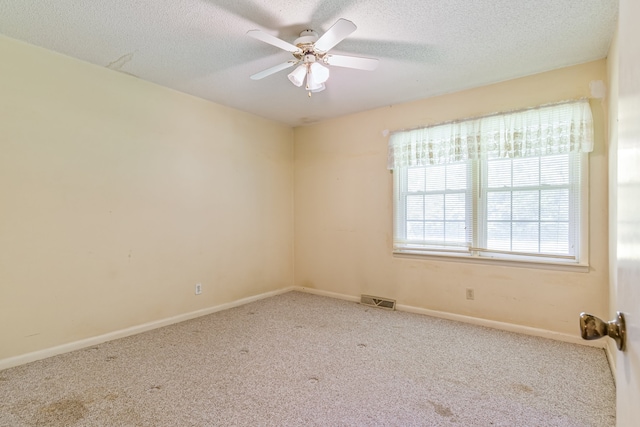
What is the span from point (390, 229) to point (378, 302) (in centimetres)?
91

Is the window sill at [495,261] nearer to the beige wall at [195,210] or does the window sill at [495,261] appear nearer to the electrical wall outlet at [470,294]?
the beige wall at [195,210]

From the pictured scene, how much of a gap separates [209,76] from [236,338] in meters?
2.46

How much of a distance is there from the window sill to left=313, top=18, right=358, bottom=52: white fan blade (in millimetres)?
2437

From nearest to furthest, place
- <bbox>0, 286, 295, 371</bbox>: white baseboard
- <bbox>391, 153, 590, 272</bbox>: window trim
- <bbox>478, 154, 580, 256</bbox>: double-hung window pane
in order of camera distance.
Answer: <bbox>0, 286, 295, 371</bbox>: white baseboard < <bbox>391, 153, 590, 272</bbox>: window trim < <bbox>478, 154, 580, 256</bbox>: double-hung window pane

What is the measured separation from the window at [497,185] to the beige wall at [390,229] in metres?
0.12

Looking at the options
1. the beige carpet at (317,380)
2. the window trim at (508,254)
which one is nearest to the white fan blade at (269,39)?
the window trim at (508,254)

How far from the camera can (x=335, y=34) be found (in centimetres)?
196

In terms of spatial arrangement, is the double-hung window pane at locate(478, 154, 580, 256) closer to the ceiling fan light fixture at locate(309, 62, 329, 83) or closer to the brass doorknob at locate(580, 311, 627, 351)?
the ceiling fan light fixture at locate(309, 62, 329, 83)

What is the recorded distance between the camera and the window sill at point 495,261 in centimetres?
278

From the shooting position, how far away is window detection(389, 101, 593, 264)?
280 centimetres

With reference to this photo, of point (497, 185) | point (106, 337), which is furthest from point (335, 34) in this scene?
point (106, 337)

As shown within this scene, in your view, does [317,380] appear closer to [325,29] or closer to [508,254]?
[508,254]

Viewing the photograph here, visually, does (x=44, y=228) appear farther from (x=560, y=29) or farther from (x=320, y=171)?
(x=560, y=29)

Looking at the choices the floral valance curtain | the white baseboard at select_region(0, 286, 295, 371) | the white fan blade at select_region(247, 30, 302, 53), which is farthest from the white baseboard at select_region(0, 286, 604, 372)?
the white fan blade at select_region(247, 30, 302, 53)
